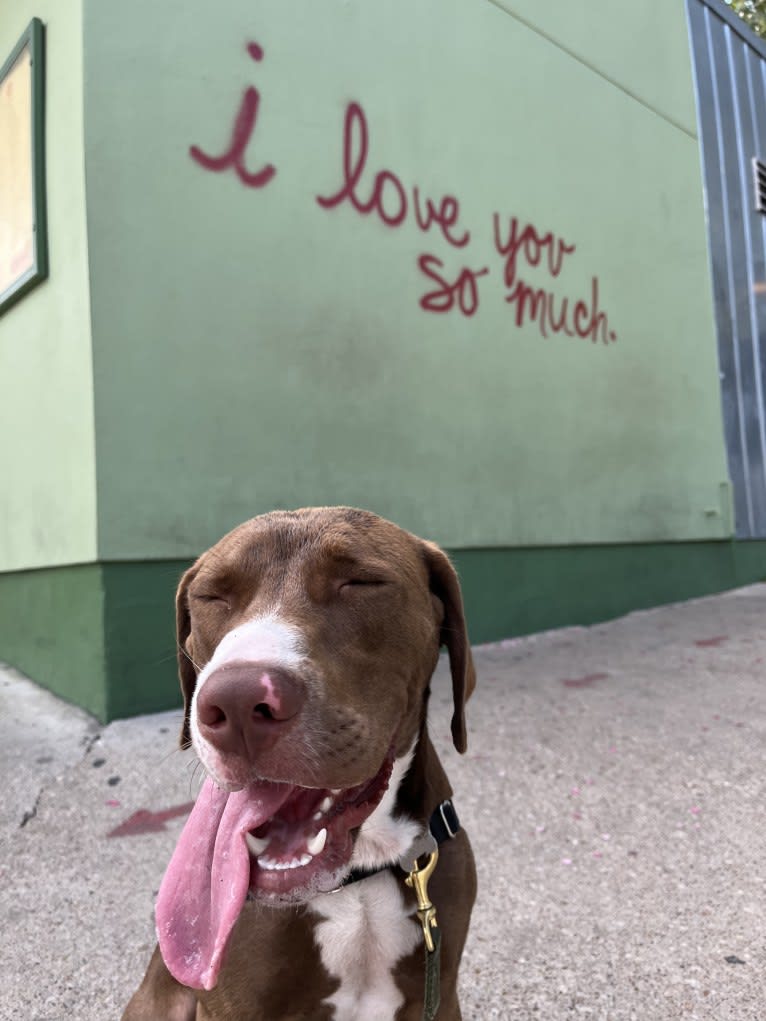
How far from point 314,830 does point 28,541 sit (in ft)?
12.4

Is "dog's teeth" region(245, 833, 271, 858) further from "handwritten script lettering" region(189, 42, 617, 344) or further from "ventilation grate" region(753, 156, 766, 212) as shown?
"ventilation grate" region(753, 156, 766, 212)

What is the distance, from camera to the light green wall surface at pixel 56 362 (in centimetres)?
421

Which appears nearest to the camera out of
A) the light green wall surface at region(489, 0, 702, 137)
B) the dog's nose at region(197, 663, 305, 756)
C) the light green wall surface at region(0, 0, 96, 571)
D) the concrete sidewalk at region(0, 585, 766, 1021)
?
the dog's nose at region(197, 663, 305, 756)

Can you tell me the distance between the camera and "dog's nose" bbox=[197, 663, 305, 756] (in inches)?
52.5

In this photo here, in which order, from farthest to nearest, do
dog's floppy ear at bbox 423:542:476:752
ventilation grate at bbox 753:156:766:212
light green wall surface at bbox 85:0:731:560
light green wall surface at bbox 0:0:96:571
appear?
ventilation grate at bbox 753:156:766:212
light green wall surface at bbox 85:0:731:560
light green wall surface at bbox 0:0:96:571
dog's floppy ear at bbox 423:542:476:752

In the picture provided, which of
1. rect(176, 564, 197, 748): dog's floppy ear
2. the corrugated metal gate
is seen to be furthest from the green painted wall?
rect(176, 564, 197, 748): dog's floppy ear

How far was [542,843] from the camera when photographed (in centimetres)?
316

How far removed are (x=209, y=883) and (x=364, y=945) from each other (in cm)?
44

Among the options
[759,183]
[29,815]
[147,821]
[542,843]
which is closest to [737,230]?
[759,183]

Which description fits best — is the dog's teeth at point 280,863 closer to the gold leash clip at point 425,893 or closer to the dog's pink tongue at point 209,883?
the dog's pink tongue at point 209,883

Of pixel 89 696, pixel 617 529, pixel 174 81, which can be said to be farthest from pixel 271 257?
pixel 617 529

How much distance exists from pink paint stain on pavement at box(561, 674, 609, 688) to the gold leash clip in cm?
313

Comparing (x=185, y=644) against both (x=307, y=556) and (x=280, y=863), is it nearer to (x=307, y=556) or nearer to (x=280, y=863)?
(x=307, y=556)

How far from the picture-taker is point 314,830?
158 cm
